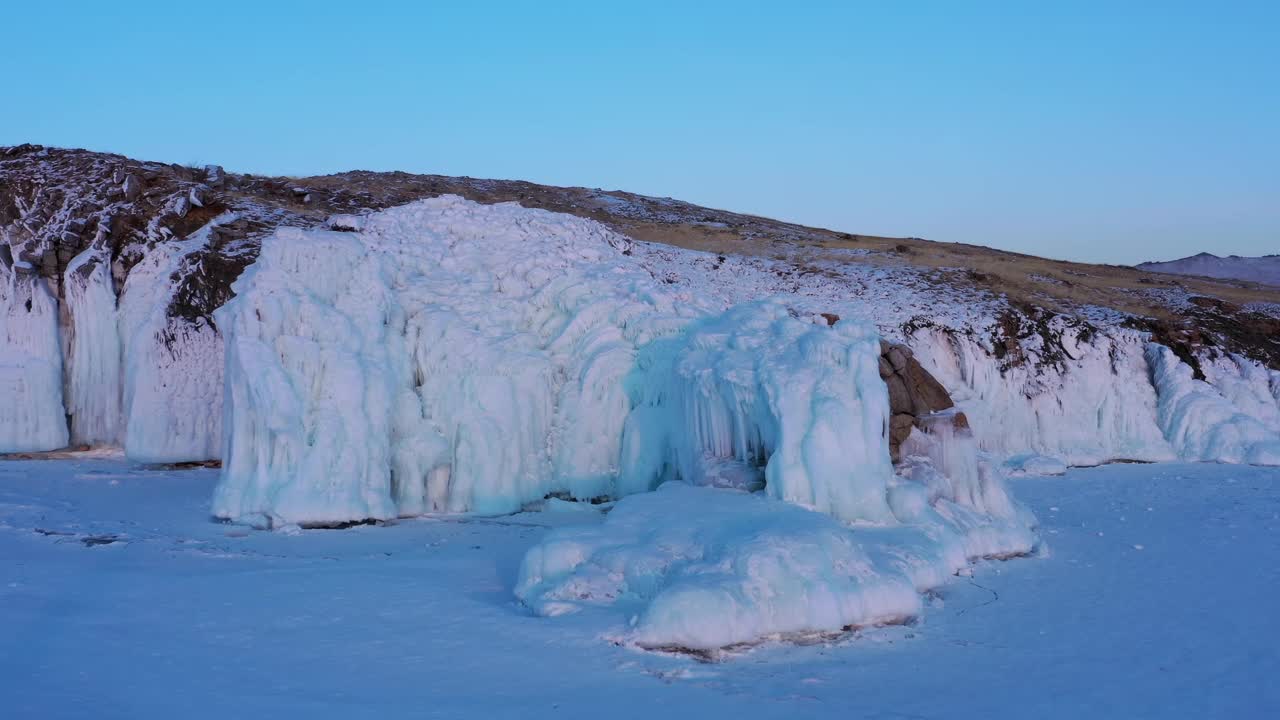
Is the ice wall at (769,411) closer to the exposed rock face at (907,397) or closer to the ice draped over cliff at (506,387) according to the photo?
the ice draped over cliff at (506,387)

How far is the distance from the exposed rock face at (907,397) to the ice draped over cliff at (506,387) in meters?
0.87

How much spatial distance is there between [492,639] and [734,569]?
2219mm

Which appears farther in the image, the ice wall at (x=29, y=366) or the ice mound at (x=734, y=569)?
the ice wall at (x=29, y=366)

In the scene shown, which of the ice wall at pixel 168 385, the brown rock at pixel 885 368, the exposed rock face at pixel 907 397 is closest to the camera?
the exposed rock face at pixel 907 397

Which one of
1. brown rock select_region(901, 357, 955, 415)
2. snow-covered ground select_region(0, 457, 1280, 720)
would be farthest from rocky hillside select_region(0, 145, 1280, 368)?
brown rock select_region(901, 357, 955, 415)

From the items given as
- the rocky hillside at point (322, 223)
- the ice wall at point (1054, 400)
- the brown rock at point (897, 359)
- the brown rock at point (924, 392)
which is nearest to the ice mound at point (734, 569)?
the brown rock at point (924, 392)

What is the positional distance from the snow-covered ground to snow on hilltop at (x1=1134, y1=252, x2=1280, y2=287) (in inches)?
1767

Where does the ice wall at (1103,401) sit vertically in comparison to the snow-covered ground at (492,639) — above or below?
above

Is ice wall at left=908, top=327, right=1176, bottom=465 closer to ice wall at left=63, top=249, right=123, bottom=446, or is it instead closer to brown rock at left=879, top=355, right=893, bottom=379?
brown rock at left=879, top=355, right=893, bottom=379

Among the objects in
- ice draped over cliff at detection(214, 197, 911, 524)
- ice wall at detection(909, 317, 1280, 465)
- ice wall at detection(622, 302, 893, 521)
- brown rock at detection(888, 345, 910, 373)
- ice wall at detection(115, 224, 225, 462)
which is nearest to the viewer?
ice wall at detection(622, 302, 893, 521)

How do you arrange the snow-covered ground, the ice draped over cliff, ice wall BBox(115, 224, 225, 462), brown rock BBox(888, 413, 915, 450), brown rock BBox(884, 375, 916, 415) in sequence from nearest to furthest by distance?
the snow-covered ground
the ice draped over cliff
brown rock BBox(888, 413, 915, 450)
brown rock BBox(884, 375, 916, 415)
ice wall BBox(115, 224, 225, 462)

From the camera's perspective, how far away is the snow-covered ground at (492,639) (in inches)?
263

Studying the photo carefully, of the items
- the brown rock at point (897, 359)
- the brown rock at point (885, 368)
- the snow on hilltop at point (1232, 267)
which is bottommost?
the brown rock at point (885, 368)

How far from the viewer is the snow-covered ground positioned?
6672mm
